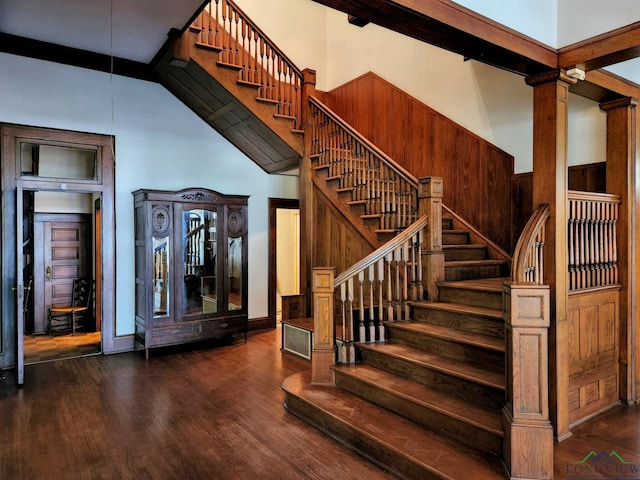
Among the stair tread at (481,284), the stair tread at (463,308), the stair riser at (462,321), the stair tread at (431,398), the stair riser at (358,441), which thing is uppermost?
the stair tread at (481,284)

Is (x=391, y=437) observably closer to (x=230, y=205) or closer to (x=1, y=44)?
(x=230, y=205)

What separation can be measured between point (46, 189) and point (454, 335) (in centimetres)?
481

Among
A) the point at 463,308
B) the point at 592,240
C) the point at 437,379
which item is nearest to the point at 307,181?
the point at 463,308

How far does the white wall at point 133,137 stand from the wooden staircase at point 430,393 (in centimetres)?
306

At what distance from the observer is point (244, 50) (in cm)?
530

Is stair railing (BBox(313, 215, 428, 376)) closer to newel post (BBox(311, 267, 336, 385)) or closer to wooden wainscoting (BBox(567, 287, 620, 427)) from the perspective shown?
newel post (BBox(311, 267, 336, 385))

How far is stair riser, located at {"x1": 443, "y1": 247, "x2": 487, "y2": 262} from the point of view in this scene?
15.1 ft

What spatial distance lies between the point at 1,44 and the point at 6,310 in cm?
308

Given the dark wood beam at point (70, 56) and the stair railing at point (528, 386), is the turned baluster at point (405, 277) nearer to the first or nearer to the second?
the stair railing at point (528, 386)

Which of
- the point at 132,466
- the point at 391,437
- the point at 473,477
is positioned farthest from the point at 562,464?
the point at 132,466

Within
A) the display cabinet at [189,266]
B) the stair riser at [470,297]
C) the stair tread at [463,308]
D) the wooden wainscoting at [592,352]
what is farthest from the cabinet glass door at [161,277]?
the wooden wainscoting at [592,352]

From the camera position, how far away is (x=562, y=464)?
101 inches

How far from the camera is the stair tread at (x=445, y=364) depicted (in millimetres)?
2887

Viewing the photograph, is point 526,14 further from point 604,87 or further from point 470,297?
point 470,297
